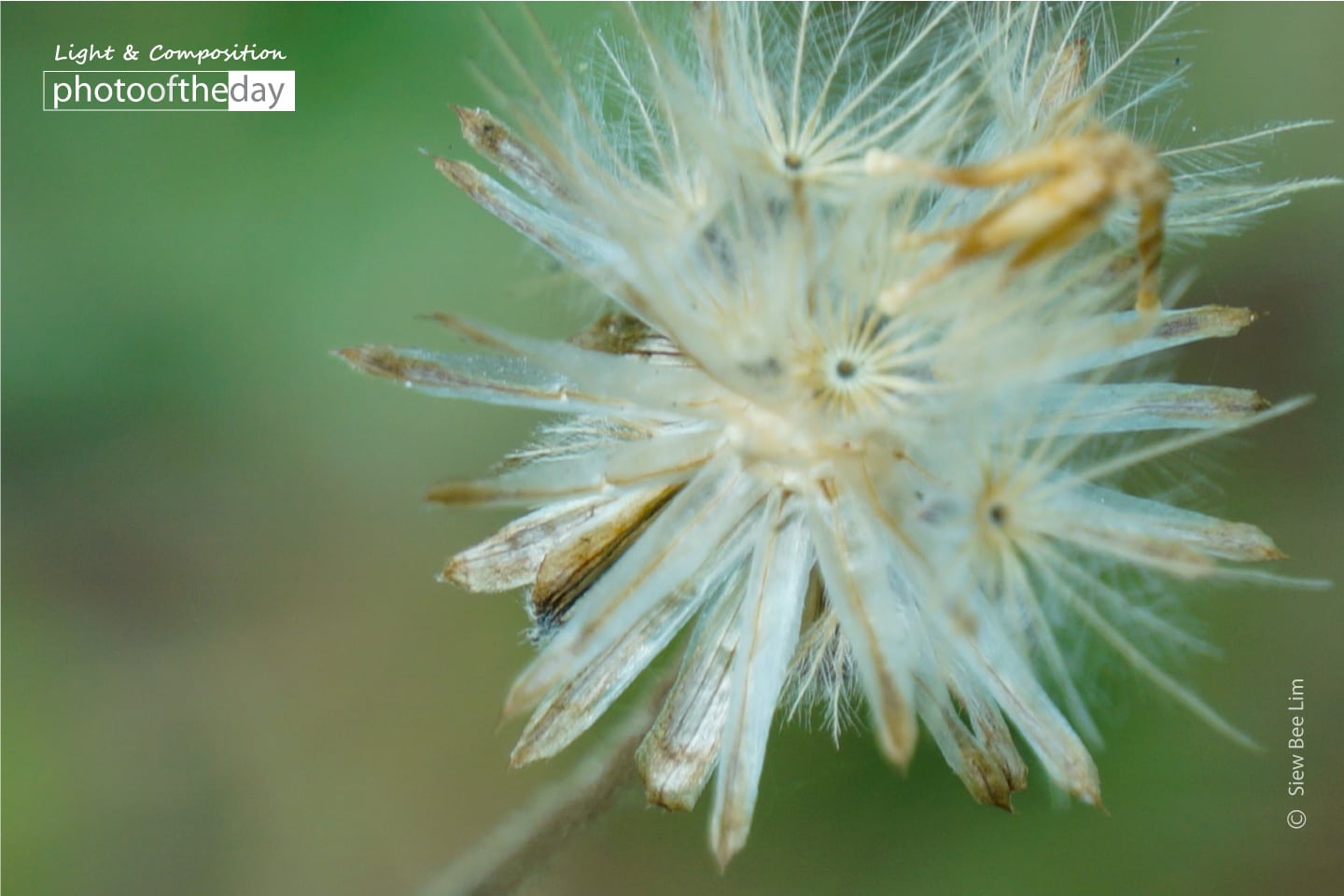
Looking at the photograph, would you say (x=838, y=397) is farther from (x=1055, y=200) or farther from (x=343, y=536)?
(x=343, y=536)

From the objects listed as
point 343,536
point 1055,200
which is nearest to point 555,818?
point 343,536

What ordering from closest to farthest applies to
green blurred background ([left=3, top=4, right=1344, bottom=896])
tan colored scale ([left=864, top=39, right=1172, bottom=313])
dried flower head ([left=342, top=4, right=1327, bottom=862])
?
tan colored scale ([left=864, top=39, right=1172, bottom=313])
dried flower head ([left=342, top=4, right=1327, bottom=862])
green blurred background ([left=3, top=4, right=1344, bottom=896])

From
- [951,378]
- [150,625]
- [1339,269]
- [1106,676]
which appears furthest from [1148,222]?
[150,625]

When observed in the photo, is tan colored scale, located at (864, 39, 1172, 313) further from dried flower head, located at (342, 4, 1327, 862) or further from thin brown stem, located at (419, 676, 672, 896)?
thin brown stem, located at (419, 676, 672, 896)

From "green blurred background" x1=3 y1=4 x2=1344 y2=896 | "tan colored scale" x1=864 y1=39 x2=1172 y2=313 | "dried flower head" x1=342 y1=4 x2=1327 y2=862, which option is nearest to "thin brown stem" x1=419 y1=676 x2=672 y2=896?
"dried flower head" x1=342 y1=4 x2=1327 y2=862

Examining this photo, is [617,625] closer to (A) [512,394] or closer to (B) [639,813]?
(A) [512,394]
